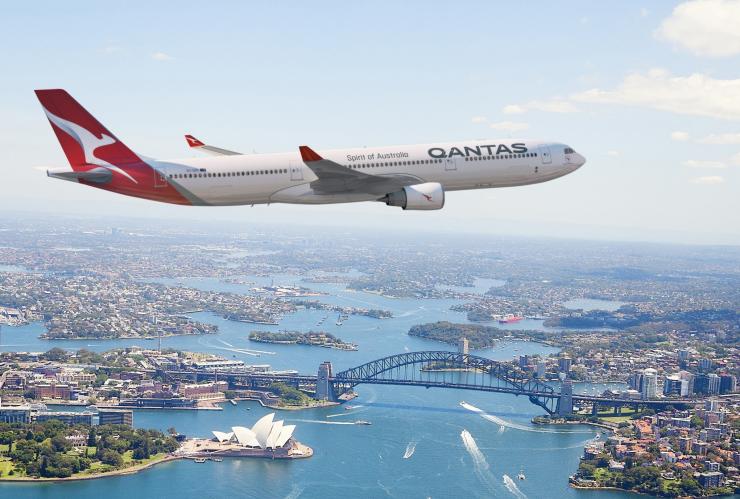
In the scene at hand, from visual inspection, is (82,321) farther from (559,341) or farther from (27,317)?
(559,341)

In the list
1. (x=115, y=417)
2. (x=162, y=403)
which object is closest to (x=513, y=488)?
(x=115, y=417)

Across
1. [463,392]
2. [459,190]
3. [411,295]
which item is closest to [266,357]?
[463,392]

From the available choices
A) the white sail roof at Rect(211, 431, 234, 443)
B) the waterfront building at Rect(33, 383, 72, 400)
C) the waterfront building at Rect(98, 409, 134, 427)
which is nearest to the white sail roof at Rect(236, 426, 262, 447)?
the white sail roof at Rect(211, 431, 234, 443)

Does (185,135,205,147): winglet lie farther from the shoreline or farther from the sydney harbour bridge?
the sydney harbour bridge

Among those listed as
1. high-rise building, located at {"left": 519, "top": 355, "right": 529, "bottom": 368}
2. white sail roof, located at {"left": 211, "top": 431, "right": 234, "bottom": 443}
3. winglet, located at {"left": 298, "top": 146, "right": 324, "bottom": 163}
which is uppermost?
winglet, located at {"left": 298, "top": 146, "right": 324, "bottom": 163}

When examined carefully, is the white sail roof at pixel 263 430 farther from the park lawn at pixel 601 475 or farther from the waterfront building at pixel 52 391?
the park lawn at pixel 601 475

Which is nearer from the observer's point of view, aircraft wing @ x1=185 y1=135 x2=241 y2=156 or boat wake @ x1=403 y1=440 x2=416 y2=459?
aircraft wing @ x1=185 y1=135 x2=241 y2=156

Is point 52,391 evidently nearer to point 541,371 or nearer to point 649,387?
point 541,371
